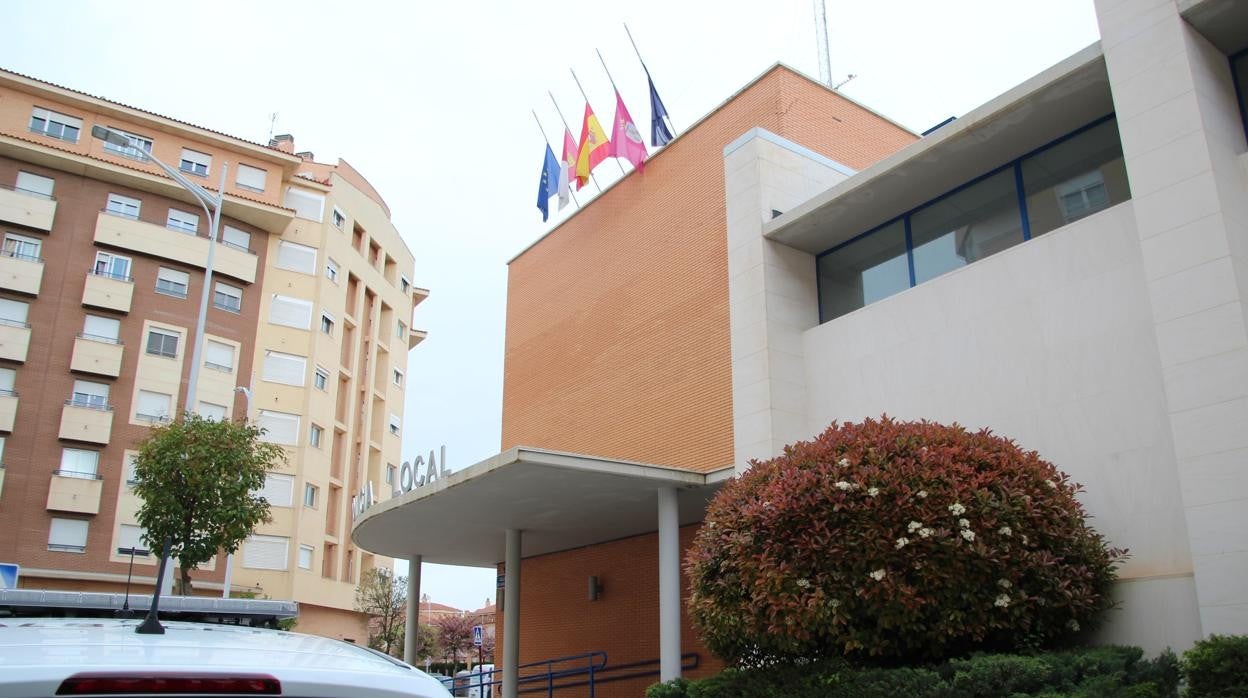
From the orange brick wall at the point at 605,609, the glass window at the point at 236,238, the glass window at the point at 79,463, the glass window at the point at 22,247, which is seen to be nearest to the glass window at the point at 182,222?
the glass window at the point at 236,238

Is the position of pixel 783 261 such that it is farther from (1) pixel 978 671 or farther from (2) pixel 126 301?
(2) pixel 126 301

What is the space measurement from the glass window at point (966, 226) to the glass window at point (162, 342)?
102ft

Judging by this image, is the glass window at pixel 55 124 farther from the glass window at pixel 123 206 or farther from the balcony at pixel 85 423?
the balcony at pixel 85 423

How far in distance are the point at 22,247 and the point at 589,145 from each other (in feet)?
84.0

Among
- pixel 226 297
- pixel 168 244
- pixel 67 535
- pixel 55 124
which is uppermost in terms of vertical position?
pixel 55 124

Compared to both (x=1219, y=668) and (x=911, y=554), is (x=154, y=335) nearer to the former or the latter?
(x=911, y=554)

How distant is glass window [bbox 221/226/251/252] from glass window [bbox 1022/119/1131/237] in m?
34.2

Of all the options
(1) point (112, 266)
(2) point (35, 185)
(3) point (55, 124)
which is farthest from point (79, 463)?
(3) point (55, 124)

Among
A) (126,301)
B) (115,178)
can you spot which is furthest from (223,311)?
(115,178)

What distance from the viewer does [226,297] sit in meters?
39.5

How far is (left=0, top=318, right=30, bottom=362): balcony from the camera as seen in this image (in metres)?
34.1

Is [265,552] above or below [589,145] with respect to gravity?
below

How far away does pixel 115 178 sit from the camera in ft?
124

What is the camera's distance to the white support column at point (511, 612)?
17.5 metres
